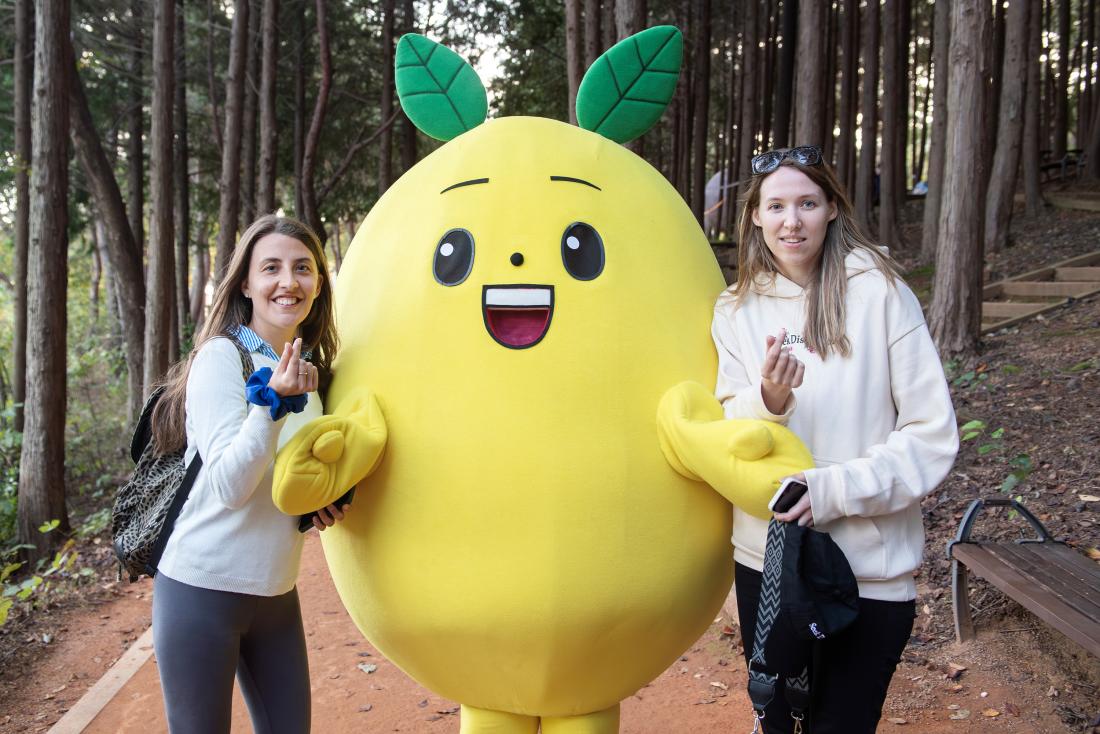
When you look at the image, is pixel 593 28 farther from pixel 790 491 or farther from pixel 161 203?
pixel 790 491

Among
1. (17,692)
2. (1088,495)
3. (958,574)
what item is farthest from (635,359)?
(17,692)

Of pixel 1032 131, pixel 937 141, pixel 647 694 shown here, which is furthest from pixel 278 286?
pixel 1032 131

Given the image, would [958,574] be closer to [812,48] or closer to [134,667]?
[134,667]

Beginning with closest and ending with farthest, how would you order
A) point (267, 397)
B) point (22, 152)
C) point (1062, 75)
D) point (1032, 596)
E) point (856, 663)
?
point (267, 397), point (856, 663), point (1032, 596), point (22, 152), point (1062, 75)

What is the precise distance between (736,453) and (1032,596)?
2.52 m

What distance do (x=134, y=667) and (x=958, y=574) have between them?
16.1 ft

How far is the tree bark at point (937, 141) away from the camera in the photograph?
1205 centimetres

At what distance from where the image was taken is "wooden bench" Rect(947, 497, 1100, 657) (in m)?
3.69

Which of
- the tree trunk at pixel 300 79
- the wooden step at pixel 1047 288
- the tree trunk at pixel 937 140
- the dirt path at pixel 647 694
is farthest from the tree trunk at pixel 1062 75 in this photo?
the dirt path at pixel 647 694

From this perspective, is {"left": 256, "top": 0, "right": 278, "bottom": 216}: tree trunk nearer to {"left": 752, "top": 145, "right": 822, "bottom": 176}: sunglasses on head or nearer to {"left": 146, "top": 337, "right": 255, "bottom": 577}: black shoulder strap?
{"left": 146, "top": 337, "right": 255, "bottom": 577}: black shoulder strap

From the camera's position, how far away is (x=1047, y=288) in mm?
9867

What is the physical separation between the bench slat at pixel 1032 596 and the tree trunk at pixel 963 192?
3.83 metres

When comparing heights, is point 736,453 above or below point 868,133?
below

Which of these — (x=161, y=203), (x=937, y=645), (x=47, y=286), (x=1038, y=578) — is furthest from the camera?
(x=161, y=203)
